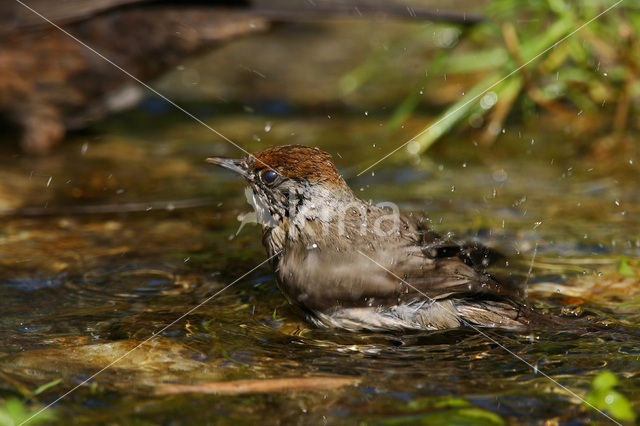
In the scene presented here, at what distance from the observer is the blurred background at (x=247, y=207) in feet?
10.7

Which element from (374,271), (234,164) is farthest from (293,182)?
(374,271)

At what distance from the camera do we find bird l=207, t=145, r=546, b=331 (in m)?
3.89

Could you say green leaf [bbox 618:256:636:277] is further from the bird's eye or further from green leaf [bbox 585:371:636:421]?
the bird's eye

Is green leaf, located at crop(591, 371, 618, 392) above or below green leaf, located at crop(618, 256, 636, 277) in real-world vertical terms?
below

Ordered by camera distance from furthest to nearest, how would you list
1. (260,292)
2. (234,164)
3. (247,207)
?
(247,207) < (234,164) < (260,292)

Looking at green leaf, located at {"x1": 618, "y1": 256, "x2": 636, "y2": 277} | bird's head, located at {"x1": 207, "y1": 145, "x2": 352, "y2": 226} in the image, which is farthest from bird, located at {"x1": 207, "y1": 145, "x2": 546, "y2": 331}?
green leaf, located at {"x1": 618, "y1": 256, "x2": 636, "y2": 277}

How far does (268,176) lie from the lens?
14.5ft

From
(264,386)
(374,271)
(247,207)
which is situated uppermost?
(247,207)

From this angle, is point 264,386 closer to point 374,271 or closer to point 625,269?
point 374,271

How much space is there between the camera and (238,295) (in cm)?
439

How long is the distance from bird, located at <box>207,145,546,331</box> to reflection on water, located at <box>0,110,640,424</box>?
10cm

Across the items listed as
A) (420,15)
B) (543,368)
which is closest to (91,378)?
(543,368)

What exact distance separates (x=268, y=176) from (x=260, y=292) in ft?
2.03

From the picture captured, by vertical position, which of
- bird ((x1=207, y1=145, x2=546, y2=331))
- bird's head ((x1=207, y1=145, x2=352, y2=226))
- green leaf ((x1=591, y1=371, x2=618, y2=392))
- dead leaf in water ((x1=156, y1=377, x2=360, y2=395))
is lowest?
dead leaf in water ((x1=156, y1=377, x2=360, y2=395))
